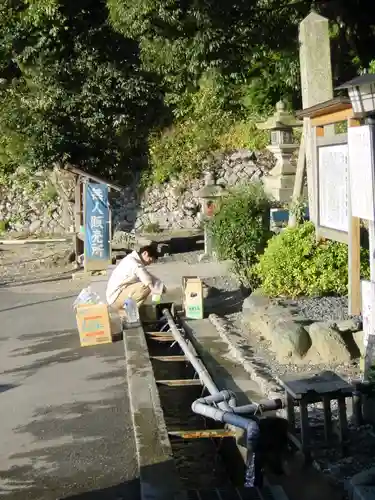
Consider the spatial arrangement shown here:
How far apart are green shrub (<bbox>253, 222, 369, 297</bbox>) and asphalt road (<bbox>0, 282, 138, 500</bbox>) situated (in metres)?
2.43

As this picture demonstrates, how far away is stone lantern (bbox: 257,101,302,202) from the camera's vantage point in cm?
1303

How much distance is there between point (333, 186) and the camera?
8.17m

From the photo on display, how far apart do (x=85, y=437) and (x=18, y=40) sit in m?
18.1

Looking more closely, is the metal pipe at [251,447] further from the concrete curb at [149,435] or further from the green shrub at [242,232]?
the green shrub at [242,232]

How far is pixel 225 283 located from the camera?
1216 centimetres

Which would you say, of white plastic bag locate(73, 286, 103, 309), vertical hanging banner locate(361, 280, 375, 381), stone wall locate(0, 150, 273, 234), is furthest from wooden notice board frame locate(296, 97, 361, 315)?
stone wall locate(0, 150, 273, 234)

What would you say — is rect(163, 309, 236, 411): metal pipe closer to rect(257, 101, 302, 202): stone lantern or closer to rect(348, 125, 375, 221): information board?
rect(348, 125, 375, 221): information board

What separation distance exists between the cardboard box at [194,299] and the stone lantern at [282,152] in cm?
293

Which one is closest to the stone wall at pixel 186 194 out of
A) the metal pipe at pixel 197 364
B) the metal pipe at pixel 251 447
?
the metal pipe at pixel 197 364

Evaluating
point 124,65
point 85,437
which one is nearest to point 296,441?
point 85,437

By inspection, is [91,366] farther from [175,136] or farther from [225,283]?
[175,136]

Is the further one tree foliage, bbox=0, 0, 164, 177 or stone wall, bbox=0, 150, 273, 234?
tree foliage, bbox=0, 0, 164, 177

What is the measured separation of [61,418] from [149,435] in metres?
1.23

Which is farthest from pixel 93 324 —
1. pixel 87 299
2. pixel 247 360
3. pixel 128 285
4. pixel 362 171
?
pixel 362 171
